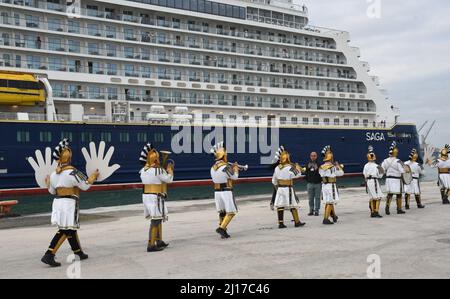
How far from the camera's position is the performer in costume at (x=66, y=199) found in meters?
7.57

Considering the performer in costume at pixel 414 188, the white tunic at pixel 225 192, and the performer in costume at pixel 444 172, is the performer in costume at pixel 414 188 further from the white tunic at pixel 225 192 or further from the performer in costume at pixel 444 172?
the white tunic at pixel 225 192

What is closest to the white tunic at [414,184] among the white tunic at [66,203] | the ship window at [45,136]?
the white tunic at [66,203]

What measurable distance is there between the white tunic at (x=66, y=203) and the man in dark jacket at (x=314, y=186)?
24.4 feet

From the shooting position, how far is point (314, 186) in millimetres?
13508

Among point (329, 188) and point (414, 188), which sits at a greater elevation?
point (329, 188)

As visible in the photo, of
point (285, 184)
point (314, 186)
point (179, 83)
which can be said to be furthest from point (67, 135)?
point (285, 184)

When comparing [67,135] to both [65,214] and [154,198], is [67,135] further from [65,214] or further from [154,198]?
[65,214]

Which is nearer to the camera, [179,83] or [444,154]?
[444,154]

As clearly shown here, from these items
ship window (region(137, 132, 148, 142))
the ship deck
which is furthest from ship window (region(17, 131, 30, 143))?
the ship deck

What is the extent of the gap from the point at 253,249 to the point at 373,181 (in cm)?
532

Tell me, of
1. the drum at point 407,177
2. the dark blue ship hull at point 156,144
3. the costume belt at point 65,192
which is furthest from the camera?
the dark blue ship hull at point 156,144

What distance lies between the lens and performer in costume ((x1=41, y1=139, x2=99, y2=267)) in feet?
24.8

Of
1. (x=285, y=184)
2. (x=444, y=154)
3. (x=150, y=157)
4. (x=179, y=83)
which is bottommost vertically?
(x=285, y=184)
